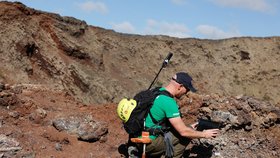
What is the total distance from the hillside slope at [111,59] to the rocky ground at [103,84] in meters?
0.05

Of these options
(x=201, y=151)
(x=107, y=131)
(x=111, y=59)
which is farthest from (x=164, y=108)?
(x=111, y=59)

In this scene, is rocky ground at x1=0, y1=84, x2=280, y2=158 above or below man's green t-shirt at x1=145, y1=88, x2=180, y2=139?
below

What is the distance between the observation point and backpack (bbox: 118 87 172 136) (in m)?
5.62

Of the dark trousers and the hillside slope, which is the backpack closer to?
the dark trousers

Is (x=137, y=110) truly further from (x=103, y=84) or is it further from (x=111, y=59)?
(x=111, y=59)

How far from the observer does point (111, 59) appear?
21391 mm

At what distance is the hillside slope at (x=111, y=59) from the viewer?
16.5 m

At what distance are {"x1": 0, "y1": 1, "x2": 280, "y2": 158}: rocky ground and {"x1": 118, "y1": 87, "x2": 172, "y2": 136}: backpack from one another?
10.2ft

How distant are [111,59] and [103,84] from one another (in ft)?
11.5

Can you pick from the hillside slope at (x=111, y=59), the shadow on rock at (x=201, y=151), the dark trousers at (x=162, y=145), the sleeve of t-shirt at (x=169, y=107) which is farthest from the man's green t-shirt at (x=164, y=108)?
the hillside slope at (x=111, y=59)

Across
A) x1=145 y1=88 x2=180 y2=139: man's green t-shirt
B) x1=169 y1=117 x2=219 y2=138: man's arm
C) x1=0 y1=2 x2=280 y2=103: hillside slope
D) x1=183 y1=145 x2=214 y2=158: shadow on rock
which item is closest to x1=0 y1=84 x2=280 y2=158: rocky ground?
x1=183 y1=145 x2=214 y2=158: shadow on rock

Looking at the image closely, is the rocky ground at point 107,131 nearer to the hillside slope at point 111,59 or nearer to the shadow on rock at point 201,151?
the shadow on rock at point 201,151

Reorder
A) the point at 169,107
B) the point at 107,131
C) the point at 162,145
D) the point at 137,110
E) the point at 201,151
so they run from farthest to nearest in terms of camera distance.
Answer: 1. the point at 107,131
2. the point at 201,151
3. the point at 162,145
4. the point at 137,110
5. the point at 169,107

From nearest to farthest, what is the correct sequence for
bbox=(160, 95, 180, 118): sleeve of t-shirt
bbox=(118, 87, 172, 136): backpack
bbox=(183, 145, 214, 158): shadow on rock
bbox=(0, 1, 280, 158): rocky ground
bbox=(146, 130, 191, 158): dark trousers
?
bbox=(160, 95, 180, 118): sleeve of t-shirt < bbox=(118, 87, 172, 136): backpack < bbox=(146, 130, 191, 158): dark trousers < bbox=(183, 145, 214, 158): shadow on rock < bbox=(0, 1, 280, 158): rocky ground
